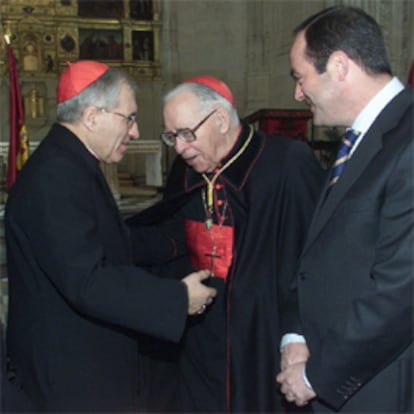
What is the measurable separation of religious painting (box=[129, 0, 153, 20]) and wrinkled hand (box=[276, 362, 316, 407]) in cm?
1255

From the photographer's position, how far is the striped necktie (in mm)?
1825

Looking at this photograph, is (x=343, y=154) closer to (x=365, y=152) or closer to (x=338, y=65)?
(x=365, y=152)

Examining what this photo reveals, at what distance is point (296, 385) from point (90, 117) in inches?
50.3

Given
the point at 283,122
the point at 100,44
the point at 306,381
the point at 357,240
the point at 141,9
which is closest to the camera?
the point at 357,240

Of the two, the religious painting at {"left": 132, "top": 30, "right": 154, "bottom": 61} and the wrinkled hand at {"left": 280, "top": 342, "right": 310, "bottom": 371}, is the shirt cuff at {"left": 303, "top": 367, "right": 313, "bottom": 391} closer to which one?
the wrinkled hand at {"left": 280, "top": 342, "right": 310, "bottom": 371}

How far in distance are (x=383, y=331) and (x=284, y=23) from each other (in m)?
11.2

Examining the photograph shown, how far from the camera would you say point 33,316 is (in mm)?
2016

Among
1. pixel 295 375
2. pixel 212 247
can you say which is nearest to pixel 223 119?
pixel 212 247

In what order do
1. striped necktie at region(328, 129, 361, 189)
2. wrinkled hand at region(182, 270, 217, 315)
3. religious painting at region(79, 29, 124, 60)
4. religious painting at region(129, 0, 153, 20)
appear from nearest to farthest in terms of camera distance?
1. striped necktie at region(328, 129, 361, 189)
2. wrinkled hand at region(182, 270, 217, 315)
3. religious painting at region(79, 29, 124, 60)
4. religious painting at region(129, 0, 153, 20)

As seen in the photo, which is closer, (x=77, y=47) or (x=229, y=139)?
(x=229, y=139)

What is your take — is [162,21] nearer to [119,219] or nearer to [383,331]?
[119,219]

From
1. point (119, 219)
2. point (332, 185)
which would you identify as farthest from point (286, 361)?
point (119, 219)

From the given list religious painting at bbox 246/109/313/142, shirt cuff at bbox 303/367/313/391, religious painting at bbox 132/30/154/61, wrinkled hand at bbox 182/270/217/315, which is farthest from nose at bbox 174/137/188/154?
religious painting at bbox 132/30/154/61

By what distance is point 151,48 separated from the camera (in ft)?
43.2
